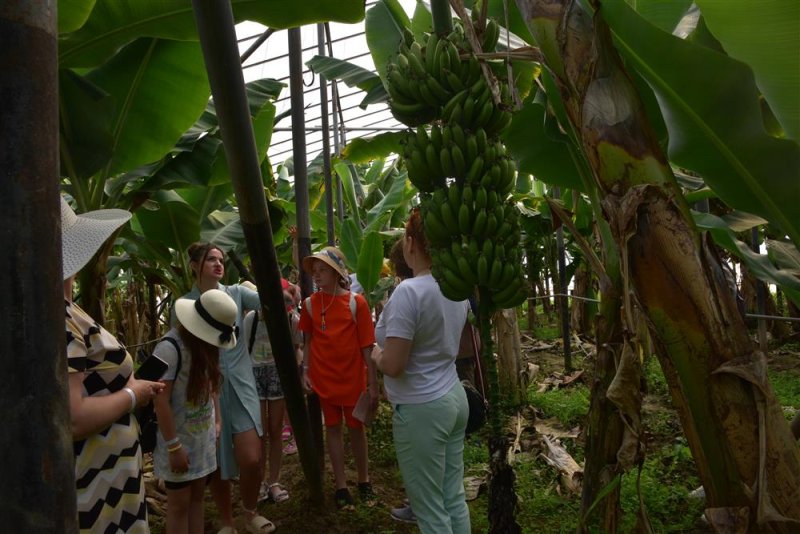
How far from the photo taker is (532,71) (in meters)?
3.24

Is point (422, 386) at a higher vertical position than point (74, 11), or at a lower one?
lower

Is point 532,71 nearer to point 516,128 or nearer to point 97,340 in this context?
point 516,128

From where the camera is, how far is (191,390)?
278cm

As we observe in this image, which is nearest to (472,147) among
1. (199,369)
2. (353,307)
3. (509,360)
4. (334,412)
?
(199,369)

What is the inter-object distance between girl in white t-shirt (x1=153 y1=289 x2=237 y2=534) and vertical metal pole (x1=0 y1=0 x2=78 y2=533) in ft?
7.52

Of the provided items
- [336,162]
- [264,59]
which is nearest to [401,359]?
Answer: [336,162]

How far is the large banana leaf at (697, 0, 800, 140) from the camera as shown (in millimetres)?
1464

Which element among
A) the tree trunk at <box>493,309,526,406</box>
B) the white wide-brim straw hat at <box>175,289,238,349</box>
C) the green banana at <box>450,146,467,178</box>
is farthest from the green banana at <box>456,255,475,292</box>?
the tree trunk at <box>493,309,526,406</box>

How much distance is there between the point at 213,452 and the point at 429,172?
5.50 feet

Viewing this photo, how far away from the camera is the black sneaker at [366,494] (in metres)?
3.81

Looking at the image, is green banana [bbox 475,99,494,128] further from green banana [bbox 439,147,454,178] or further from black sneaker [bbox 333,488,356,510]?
black sneaker [bbox 333,488,356,510]

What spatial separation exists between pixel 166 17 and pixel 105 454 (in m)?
1.95

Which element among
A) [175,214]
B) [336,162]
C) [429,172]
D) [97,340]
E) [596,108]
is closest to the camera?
[596,108]

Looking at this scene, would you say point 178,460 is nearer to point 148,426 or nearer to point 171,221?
point 148,426
